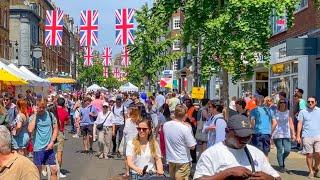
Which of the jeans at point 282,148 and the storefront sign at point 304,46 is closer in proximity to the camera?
the jeans at point 282,148

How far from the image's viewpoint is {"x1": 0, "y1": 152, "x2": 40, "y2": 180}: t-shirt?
5031 mm

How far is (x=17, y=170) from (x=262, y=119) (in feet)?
29.3

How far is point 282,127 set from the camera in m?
13.9

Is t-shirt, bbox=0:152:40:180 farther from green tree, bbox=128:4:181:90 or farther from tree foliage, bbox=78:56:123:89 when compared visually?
tree foliage, bbox=78:56:123:89

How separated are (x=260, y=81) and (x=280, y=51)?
785 cm

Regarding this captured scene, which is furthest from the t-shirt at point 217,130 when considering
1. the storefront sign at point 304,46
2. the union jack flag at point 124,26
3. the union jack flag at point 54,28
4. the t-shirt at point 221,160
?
the union jack flag at point 54,28

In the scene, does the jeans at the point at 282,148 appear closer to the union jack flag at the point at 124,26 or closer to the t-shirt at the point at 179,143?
the t-shirt at the point at 179,143

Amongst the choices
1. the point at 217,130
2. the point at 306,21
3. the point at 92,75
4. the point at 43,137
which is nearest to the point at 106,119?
the point at 43,137

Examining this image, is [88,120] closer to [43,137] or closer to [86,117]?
[86,117]

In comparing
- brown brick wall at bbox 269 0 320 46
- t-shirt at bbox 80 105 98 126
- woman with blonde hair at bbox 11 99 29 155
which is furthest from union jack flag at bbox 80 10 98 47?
woman with blonde hair at bbox 11 99 29 155

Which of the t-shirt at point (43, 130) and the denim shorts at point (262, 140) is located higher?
the t-shirt at point (43, 130)

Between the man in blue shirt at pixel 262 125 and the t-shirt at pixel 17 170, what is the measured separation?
8.69 metres

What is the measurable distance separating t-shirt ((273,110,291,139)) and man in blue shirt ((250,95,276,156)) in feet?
1.35

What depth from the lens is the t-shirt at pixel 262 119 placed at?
13281 mm
